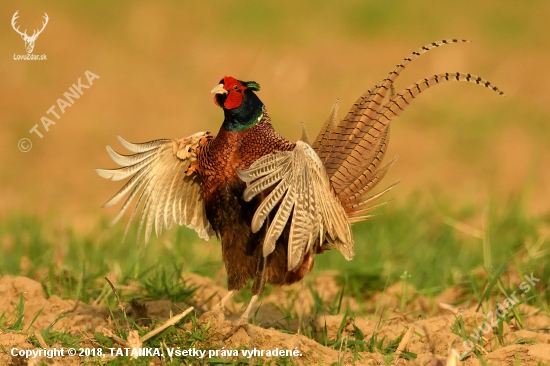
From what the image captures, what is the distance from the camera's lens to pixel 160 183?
4.78 m

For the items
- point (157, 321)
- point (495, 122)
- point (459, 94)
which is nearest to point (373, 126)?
point (157, 321)

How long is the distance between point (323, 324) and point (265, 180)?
3.57 feet

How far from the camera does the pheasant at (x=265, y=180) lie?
4.06 metres

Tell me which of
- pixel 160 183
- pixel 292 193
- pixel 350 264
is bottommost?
pixel 350 264

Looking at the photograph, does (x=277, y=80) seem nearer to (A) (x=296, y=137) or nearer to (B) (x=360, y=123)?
(A) (x=296, y=137)

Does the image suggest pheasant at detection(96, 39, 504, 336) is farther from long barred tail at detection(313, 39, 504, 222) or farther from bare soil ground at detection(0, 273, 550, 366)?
bare soil ground at detection(0, 273, 550, 366)

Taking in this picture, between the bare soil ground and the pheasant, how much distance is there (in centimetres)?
29

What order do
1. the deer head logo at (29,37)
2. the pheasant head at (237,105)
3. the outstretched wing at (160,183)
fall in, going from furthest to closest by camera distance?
1. the deer head logo at (29,37)
2. the outstretched wing at (160,183)
3. the pheasant head at (237,105)

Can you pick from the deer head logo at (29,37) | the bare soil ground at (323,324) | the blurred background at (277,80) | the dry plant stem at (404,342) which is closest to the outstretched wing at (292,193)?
the bare soil ground at (323,324)

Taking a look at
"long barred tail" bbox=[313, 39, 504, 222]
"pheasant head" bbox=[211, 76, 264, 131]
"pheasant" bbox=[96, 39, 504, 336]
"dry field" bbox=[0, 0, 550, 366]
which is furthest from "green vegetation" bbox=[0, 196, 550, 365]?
"pheasant head" bbox=[211, 76, 264, 131]

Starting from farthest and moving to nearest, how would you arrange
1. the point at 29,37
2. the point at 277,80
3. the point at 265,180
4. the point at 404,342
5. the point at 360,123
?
1. the point at 29,37
2. the point at 277,80
3. the point at 360,123
4. the point at 404,342
5. the point at 265,180

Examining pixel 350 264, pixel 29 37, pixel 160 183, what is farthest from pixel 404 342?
pixel 29 37

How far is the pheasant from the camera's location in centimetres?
406

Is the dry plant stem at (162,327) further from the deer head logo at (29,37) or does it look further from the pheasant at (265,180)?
the deer head logo at (29,37)
